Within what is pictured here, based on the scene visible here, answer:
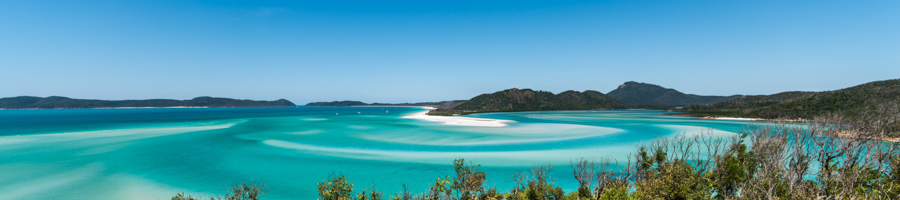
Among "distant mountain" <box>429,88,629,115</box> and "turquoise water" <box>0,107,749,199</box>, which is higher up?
"distant mountain" <box>429,88,629,115</box>

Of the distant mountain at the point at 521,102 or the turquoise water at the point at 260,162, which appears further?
the distant mountain at the point at 521,102

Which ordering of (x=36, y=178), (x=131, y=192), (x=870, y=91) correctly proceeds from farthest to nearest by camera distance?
(x=870, y=91), (x=36, y=178), (x=131, y=192)

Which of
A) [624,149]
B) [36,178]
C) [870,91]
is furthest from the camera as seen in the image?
[870,91]

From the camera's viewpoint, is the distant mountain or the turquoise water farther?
the distant mountain

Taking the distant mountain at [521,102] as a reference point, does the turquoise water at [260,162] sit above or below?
below

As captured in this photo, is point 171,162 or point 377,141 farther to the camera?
point 377,141

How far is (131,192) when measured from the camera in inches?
812

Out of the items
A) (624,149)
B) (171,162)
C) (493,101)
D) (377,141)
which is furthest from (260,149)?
(493,101)

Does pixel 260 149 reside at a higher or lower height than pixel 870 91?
lower

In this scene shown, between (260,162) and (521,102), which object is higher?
(521,102)

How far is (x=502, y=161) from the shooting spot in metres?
30.7

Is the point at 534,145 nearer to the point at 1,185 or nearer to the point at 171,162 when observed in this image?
the point at 171,162

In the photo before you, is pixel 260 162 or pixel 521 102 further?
pixel 521 102

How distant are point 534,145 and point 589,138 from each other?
1190 cm
